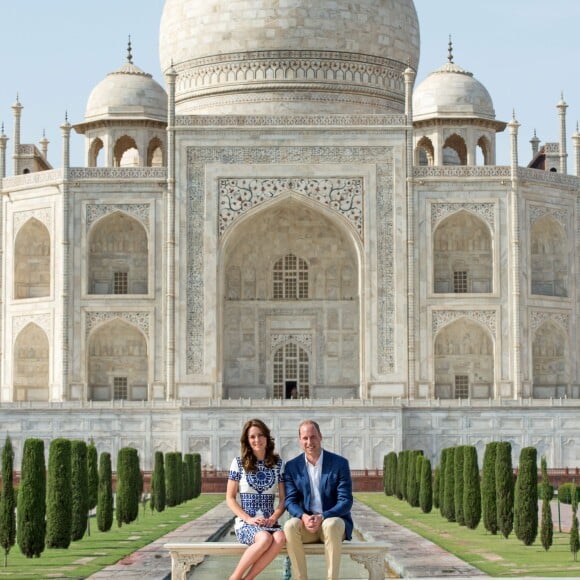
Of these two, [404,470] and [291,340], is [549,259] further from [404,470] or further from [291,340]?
[404,470]

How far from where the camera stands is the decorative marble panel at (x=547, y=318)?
2881 centimetres

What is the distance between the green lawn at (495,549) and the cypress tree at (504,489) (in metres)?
0.15

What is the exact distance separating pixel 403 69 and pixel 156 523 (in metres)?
17.6

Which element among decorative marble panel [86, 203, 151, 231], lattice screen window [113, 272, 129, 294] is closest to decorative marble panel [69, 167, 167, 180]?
decorative marble panel [86, 203, 151, 231]

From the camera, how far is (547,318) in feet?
95.5

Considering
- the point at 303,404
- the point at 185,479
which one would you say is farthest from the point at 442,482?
the point at 303,404

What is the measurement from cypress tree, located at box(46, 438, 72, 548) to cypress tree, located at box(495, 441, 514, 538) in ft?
13.2

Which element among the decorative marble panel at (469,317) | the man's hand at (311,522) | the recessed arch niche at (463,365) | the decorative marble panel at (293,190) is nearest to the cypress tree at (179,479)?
the decorative marble panel at (293,190)

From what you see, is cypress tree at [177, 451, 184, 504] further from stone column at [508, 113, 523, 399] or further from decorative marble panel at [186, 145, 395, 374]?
stone column at [508, 113, 523, 399]

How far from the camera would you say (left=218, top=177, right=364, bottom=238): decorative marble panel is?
28500 millimetres

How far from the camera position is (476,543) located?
13.5 m

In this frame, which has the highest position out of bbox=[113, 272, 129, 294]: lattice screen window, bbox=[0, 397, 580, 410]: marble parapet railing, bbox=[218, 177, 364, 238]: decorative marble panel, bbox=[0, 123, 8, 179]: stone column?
bbox=[0, 123, 8, 179]: stone column

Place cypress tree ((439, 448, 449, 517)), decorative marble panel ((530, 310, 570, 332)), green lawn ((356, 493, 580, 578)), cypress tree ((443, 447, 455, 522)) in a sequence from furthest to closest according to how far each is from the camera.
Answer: decorative marble panel ((530, 310, 570, 332)) → cypress tree ((439, 448, 449, 517)) → cypress tree ((443, 447, 455, 522)) → green lawn ((356, 493, 580, 578))

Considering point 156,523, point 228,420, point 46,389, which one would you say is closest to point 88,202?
point 46,389
